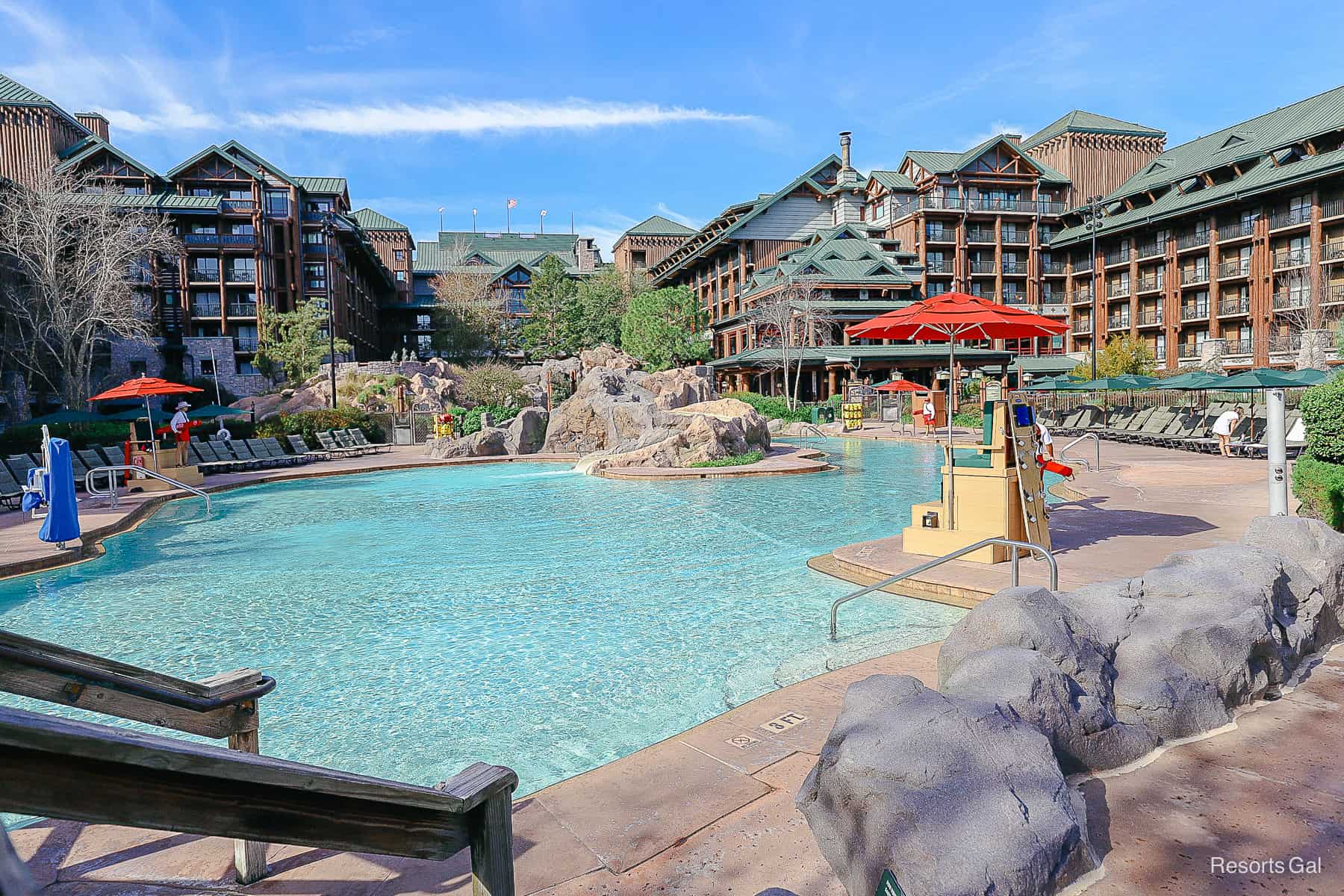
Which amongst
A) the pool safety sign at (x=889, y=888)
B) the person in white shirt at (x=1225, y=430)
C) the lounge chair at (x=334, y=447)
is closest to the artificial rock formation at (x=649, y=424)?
the lounge chair at (x=334, y=447)

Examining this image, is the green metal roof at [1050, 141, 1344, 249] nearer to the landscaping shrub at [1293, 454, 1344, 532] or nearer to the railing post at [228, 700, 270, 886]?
the landscaping shrub at [1293, 454, 1344, 532]

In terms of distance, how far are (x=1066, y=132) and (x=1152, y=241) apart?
1433cm

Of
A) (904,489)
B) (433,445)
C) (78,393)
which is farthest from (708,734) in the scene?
(78,393)

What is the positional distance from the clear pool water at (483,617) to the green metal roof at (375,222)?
67.4 m

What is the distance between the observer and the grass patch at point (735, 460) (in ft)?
67.0

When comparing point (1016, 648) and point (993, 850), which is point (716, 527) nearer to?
point (1016, 648)

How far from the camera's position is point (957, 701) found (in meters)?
3.21

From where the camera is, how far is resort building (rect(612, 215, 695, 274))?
81.9 meters

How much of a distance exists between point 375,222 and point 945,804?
3251 inches

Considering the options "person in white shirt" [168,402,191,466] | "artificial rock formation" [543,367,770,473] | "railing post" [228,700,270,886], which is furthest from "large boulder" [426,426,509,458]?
"railing post" [228,700,270,886]

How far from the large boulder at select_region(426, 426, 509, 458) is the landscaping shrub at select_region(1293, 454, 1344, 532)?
21.0 metres

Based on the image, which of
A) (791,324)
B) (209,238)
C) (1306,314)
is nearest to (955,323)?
(791,324)

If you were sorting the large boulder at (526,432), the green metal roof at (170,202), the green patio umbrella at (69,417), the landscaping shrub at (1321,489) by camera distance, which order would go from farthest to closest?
the green metal roof at (170,202)
the large boulder at (526,432)
the green patio umbrella at (69,417)
the landscaping shrub at (1321,489)

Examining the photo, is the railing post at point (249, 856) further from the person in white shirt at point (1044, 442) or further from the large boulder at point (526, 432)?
the large boulder at point (526, 432)
